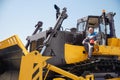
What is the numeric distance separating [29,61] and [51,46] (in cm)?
304

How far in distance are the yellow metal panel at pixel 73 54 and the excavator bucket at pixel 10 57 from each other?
2104mm

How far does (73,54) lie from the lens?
7.84 meters

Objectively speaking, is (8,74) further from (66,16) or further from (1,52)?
(66,16)

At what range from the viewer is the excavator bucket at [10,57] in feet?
18.6

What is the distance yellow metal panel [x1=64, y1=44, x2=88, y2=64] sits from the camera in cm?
782

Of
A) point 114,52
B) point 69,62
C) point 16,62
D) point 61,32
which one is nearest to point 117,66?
point 114,52

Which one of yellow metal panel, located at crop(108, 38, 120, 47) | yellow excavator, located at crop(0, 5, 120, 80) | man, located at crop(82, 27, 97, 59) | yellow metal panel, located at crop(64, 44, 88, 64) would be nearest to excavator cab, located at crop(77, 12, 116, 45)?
yellow excavator, located at crop(0, 5, 120, 80)

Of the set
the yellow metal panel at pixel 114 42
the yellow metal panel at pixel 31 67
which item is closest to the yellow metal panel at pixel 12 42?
the yellow metal panel at pixel 31 67

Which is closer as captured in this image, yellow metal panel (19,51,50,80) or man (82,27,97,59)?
yellow metal panel (19,51,50,80)

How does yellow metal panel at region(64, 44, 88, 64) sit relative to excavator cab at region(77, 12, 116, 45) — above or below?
below

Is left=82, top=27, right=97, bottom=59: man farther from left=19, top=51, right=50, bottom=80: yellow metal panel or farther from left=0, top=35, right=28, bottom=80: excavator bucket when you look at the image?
left=19, top=51, right=50, bottom=80: yellow metal panel

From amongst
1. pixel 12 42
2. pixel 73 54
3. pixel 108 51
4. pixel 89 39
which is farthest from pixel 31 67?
pixel 108 51

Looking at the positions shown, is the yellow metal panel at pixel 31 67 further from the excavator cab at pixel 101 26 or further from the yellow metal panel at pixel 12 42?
the excavator cab at pixel 101 26

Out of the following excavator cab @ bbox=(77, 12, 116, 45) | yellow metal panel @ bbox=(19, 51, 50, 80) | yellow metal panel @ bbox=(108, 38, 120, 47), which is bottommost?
yellow metal panel @ bbox=(19, 51, 50, 80)
